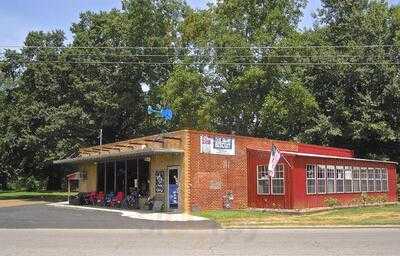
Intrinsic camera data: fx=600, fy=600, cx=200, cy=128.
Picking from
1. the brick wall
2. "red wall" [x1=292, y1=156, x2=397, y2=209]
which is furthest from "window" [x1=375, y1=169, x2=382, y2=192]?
the brick wall

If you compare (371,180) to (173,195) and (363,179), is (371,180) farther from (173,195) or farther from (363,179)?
(173,195)

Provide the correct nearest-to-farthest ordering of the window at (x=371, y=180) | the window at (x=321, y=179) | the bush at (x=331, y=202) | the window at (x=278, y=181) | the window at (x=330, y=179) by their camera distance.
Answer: the window at (x=278, y=181) < the window at (x=321, y=179) < the bush at (x=331, y=202) < the window at (x=330, y=179) < the window at (x=371, y=180)

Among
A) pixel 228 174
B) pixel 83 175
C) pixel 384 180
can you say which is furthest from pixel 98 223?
pixel 384 180

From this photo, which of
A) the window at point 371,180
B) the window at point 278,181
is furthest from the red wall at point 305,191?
the window at point 371,180

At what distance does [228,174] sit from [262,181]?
1.96 m

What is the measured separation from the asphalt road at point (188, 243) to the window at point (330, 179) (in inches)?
555

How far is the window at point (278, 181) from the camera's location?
32.0 metres

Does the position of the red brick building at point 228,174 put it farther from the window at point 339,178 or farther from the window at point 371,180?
the window at point 371,180

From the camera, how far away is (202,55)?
52781mm

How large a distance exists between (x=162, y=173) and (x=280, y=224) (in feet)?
35.9

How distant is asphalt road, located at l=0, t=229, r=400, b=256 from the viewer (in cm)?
1428

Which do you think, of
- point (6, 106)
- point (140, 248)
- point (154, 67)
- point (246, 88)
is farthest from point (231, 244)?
point (6, 106)

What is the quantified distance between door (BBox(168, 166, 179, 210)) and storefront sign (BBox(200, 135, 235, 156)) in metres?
1.90

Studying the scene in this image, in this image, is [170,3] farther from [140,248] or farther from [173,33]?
[140,248]
